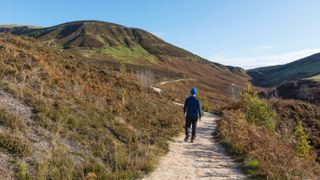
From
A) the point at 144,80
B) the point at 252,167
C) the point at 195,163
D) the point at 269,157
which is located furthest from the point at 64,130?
the point at 144,80

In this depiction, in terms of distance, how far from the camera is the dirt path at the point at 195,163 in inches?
377

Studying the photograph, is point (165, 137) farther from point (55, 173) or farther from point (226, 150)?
point (55, 173)

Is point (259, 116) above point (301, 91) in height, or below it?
below

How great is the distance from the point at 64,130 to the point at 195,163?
421cm

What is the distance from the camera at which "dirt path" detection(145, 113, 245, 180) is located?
957 centimetres

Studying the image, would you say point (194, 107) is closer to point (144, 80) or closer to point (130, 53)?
point (144, 80)

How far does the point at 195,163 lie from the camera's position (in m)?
11.0

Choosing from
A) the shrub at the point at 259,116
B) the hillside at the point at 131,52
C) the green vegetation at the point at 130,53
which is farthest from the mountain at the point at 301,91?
the green vegetation at the point at 130,53

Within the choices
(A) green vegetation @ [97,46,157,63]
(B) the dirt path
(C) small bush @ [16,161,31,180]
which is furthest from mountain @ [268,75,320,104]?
(C) small bush @ [16,161,31,180]

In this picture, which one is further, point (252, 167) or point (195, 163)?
point (195, 163)

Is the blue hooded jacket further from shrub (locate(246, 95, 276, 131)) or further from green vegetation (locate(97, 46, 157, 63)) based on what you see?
green vegetation (locate(97, 46, 157, 63))

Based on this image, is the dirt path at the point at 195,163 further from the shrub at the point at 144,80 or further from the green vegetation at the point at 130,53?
the green vegetation at the point at 130,53

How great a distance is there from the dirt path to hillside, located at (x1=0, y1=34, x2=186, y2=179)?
445 mm

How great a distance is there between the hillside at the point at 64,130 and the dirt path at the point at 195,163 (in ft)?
1.46
